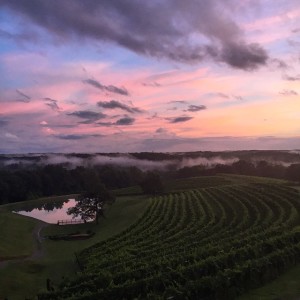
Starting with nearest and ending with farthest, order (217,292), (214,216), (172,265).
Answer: (217,292)
(172,265)
(214,216)

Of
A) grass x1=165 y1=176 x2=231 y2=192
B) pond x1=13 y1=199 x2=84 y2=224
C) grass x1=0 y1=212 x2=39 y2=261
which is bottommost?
pond x1=13 y1=199 x2=84 y2=224

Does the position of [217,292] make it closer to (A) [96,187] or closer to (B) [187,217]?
(B) [187,217]

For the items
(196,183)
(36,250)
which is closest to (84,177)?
(196,183)

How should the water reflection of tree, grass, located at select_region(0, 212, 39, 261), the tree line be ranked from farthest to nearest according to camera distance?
the tree line, the water reflection of tree, grass, located at select_region(0, 212, 39, 261)

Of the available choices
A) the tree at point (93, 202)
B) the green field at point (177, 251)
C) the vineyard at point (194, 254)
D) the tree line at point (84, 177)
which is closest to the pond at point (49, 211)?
the tree line at point (84, 177)

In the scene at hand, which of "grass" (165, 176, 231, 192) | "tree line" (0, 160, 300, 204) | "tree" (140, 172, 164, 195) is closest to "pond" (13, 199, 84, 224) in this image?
"tree line" (0, 160, 300, 204)

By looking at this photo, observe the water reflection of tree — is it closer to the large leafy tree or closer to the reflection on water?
the reflection on water

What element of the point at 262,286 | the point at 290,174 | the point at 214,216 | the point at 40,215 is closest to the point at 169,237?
the point at 214,216
